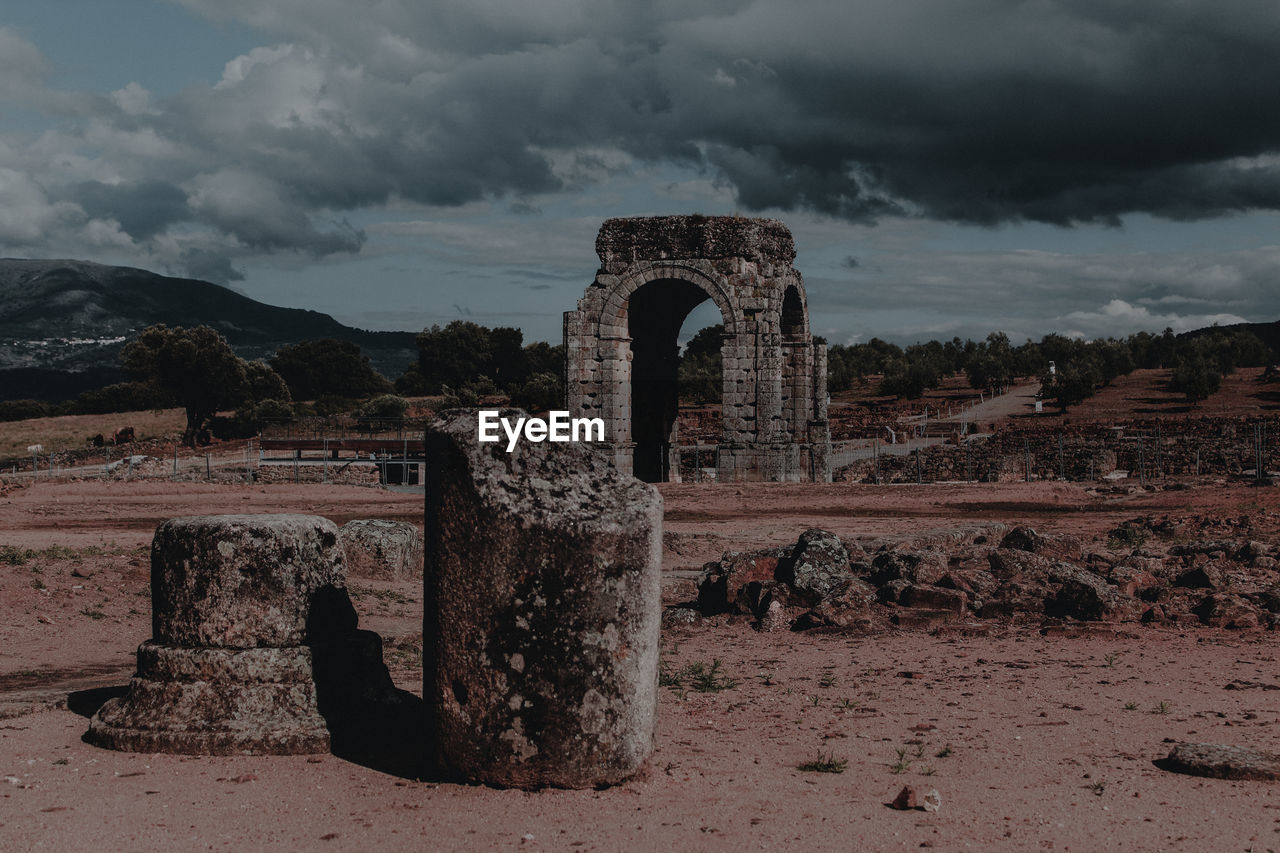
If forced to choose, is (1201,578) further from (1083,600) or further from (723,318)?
(723,318)

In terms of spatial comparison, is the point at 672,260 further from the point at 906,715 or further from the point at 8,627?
the point at 906,715

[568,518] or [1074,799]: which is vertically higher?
[568,518]

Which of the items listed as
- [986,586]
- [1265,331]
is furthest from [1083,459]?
[1265,331]

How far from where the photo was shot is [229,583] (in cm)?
634

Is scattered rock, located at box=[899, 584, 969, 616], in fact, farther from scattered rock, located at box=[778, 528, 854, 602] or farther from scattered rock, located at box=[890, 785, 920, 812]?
scattered rock, located at box=[890, 785, 920, 812]

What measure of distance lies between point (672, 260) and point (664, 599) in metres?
17.0

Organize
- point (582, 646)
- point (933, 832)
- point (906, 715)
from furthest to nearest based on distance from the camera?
point (906, 715) → point (582, 646) → point (933, 832)

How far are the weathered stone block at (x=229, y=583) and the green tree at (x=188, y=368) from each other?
4965cm

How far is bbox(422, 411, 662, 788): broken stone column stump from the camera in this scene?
5500 millimetres

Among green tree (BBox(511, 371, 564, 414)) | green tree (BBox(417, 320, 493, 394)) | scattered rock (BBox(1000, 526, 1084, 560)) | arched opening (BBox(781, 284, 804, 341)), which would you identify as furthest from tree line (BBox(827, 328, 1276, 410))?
scattered rock (BBox(1000, 526, 1084, 560))

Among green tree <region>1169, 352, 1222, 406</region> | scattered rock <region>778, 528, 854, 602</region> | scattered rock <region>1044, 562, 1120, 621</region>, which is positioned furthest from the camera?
green tree <region>1169, 352, 1222, 406</region>

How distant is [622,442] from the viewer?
94.2ft

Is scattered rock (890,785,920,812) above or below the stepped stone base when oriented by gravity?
below

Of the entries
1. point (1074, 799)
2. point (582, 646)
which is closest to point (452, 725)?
point (582, 646)
